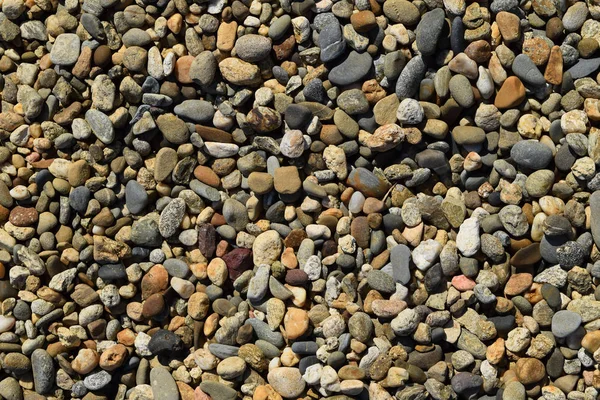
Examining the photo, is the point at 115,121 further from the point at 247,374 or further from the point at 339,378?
the point at 339,378

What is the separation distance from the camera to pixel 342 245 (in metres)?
1.79

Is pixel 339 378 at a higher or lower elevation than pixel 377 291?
lower

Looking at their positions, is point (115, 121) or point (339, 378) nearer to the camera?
point (339, 378)

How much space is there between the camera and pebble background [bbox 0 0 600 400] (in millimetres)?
1728

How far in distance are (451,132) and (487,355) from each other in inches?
24.6

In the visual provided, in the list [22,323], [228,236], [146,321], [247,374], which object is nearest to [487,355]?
[247,374]

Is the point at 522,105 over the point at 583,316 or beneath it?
over

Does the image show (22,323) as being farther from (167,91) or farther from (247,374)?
(167,91)

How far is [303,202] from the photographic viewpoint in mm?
1833

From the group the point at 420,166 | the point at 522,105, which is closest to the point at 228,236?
the point at 420,166

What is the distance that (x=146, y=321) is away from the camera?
1867 millimetres

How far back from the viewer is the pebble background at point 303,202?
1.73 meters

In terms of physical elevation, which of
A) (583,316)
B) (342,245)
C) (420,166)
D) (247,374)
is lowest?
(247,374)

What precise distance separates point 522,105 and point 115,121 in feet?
3.83
